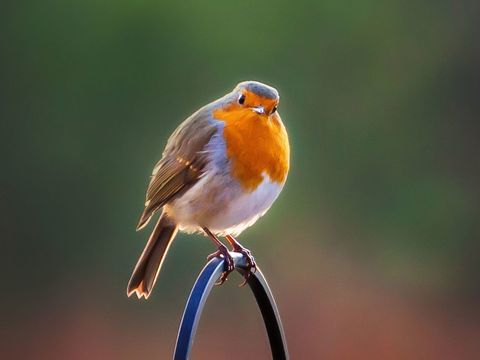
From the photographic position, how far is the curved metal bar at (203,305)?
2127 millimetres

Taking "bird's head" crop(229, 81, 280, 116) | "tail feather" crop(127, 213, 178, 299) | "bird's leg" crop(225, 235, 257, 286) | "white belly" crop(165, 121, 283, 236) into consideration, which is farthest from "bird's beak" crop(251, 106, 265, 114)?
"tail feather" crop(127, 213, 178, 299)

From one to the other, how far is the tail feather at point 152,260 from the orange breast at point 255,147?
0.41 meters

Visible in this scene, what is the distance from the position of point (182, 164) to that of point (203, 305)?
1200 mm

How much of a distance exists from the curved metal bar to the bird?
10.8 inches

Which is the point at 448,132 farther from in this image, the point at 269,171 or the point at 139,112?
the point at 269,171

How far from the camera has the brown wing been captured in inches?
130

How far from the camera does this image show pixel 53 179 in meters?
6.53

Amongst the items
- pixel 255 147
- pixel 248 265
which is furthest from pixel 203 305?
pixel 255 147

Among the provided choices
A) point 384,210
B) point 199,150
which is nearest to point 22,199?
point 384,210

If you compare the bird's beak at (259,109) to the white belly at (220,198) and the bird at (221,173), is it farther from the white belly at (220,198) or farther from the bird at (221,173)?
the white belly at (220,198)

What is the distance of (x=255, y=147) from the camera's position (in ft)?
10.2

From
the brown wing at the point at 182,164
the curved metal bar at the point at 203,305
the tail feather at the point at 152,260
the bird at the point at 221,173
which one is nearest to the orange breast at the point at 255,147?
the bird at the point at 221,173

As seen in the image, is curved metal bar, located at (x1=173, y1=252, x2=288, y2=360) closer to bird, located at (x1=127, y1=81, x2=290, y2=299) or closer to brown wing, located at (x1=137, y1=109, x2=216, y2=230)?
bird, located at (x1=127, y1=81, x2=290, y2=299)

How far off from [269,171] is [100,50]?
4010mm
